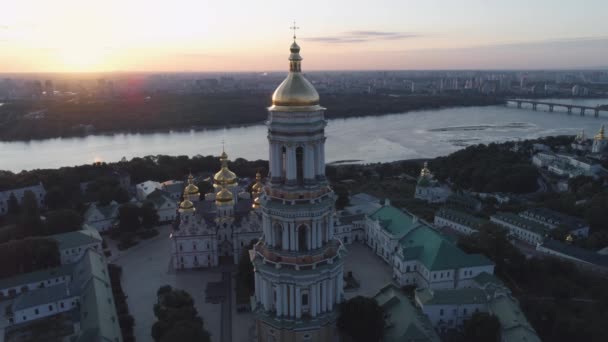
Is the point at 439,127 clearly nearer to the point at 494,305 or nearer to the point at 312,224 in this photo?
the point at 494,305

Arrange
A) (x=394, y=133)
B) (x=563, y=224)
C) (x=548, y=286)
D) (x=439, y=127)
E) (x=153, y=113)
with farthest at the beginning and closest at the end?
(x=153, y=113) → (x=439, y=127) → (x=394, y=133) → (x=563, y=224) → (x=548, y=286)

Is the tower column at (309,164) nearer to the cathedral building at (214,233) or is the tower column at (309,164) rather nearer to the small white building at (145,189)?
the cathedral building at (214,233)

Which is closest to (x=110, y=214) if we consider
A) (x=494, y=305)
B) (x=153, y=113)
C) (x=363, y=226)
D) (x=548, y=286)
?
(x=363, y=226)

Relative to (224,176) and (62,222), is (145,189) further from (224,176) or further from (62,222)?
(224,176)

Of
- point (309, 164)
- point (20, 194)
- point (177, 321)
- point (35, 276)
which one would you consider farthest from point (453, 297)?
point (20, 194)

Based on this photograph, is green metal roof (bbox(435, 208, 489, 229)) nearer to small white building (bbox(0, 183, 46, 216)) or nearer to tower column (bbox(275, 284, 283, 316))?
tower column (bbox(275, 284, 283, 316))

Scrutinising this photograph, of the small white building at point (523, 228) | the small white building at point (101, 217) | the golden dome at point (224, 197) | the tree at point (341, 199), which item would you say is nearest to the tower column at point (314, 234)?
the golden dome at point (224, 197)
